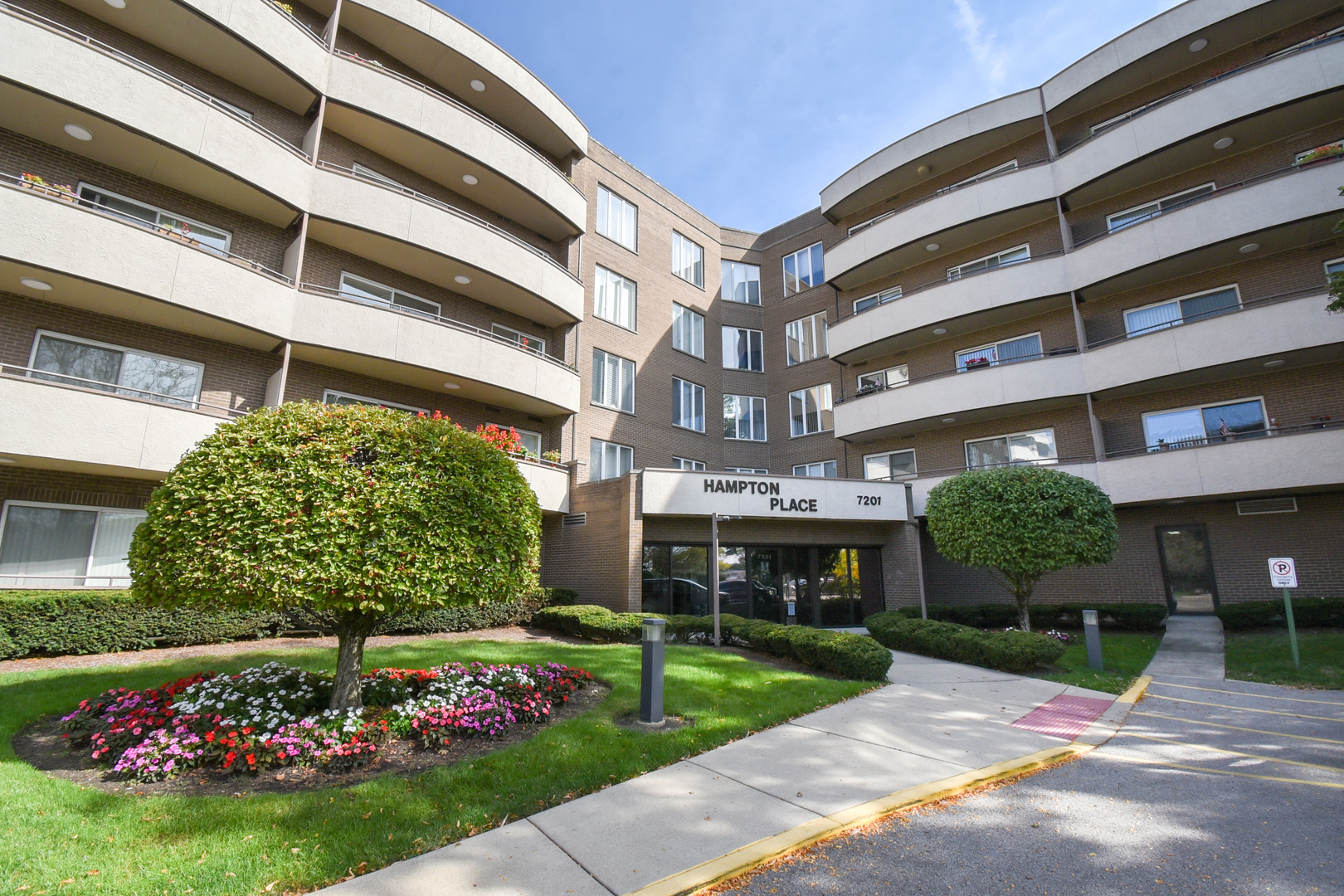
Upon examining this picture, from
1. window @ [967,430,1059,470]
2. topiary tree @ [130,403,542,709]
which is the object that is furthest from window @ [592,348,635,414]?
topiary tree @ [130,403,542,709]

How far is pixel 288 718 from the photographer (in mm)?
6445

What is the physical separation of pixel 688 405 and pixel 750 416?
11.8ft

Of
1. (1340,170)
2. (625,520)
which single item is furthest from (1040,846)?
(1340,170)

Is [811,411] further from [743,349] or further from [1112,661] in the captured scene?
[1112,661]

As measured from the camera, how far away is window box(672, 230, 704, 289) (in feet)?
86.4

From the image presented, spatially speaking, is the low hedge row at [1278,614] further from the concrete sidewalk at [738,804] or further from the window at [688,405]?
the window at [688,405]

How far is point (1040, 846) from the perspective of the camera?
4.69 meters

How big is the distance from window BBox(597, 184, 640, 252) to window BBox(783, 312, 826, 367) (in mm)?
8045

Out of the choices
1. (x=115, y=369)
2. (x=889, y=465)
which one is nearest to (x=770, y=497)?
(x=889, y=465)

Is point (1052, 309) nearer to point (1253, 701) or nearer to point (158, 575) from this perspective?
point (1253, 701)

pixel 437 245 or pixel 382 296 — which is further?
pixel 382 296

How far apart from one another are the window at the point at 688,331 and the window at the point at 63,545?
17.8m

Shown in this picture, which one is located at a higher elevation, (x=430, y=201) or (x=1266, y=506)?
(x=430, y=201)

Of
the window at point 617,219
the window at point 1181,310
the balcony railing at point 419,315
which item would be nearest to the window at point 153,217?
the balcony railing at point 419,315
